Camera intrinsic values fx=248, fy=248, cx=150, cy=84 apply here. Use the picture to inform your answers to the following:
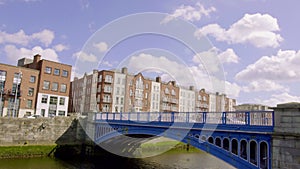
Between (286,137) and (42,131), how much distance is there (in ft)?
101

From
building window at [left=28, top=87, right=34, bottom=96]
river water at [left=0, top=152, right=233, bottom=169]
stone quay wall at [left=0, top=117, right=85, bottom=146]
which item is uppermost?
building window at [left=28, top=87, right=34, bottom=96]

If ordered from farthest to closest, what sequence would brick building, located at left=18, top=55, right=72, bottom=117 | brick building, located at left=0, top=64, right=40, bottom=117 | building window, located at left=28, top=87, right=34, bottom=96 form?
brick building, located at left=18, top=55, right=72, bottom=117 < building window, located at left=28, top=87, right=34, bottom=96 < brick building, located at left=0, top=64, right=40, bottom=117

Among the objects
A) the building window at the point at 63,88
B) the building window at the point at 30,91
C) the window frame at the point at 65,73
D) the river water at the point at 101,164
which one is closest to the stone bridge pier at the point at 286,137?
the river water at the point at 101,164

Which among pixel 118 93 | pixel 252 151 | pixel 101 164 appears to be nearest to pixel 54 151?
pixel 101 164

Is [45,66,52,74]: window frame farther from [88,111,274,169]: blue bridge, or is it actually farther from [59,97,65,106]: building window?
[88,111,274,169]: blue bridge

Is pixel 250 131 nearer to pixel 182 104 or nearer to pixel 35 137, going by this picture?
pixel 35 137

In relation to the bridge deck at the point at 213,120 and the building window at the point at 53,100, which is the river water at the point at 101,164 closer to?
the bridge deck at the point at 213,120

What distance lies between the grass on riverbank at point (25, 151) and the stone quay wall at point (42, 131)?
976mm

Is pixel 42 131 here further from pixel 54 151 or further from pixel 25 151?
pixel 25 151

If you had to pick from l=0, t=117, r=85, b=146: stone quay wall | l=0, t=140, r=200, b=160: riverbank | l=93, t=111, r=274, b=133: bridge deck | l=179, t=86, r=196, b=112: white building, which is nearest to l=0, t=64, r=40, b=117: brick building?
l=0, t=117, r=85, b=146: stone quay wall

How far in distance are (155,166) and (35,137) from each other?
16758 mm

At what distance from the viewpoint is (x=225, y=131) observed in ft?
52.4

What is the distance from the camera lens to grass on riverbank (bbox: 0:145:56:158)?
29594mm

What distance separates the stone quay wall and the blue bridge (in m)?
14.9
